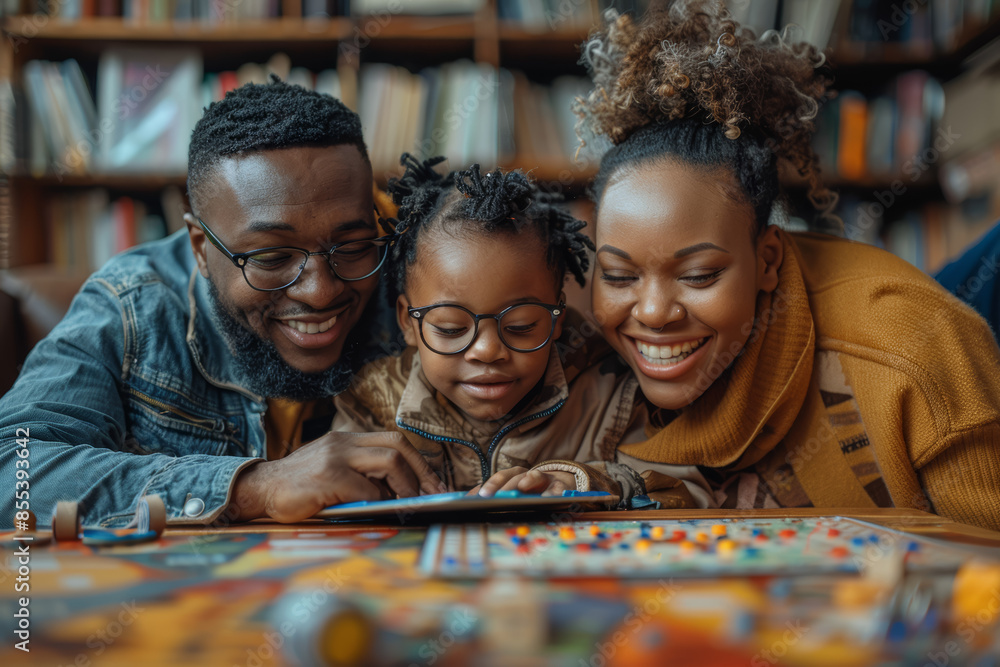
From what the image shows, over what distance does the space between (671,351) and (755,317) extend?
7.2 inches

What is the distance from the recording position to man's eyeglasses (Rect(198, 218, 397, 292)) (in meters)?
1.35

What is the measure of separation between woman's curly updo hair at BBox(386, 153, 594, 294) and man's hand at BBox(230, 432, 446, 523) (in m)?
0.39

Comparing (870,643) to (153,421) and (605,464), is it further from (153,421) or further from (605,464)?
(153,421)

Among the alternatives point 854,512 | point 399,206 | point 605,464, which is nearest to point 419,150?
point 399,206

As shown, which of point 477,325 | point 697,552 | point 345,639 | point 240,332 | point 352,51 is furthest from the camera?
point 352,51

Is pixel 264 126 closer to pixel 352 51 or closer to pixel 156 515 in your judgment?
pixel 156 515

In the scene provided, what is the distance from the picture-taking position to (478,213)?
131 cm

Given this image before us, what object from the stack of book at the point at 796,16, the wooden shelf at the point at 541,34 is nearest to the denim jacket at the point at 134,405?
the wooden shelf at the point at 541,34

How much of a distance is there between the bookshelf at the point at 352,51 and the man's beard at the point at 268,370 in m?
1.33

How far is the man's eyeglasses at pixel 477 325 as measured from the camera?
1.26 metres

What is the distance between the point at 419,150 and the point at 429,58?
15.1 inches

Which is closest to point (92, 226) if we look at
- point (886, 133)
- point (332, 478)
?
point (332, 478)

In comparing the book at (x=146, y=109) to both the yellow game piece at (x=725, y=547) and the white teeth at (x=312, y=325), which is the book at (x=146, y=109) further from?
the yellow game piece at (x=725, y=547)

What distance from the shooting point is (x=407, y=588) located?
64 cm
